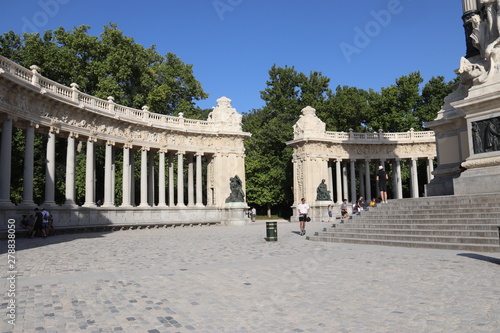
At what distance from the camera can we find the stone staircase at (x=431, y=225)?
1395 centimetres

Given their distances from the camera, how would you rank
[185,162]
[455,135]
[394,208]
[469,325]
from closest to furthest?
1. [469,325]
2. [394,208]
3. [455,135]
4. [185,162]

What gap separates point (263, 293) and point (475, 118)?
15.1m

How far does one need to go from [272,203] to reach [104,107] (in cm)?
2994

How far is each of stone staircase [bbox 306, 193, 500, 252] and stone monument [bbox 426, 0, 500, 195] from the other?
1707 mm

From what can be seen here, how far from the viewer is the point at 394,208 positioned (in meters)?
19.9

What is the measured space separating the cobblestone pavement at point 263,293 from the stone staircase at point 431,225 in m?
1.33

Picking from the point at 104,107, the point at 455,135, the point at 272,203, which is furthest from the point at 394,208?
the point at 272,203

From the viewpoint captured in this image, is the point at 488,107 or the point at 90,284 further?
the point at 488,107

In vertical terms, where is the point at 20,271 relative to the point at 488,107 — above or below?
below

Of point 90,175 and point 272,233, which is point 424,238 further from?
point 90,175

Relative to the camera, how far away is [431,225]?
16.0 m

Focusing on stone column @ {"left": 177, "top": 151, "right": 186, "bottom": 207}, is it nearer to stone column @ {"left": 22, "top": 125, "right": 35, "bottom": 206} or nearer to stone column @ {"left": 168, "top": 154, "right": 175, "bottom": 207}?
stone column @ {"left": 168, "top": 154, "right": 175, "bottom": 207}

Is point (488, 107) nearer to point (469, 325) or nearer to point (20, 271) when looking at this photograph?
point (469, 325)

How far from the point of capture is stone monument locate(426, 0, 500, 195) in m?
17.8
